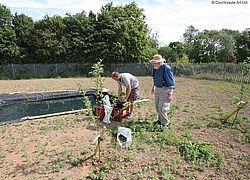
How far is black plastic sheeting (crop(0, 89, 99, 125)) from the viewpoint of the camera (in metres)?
5.90

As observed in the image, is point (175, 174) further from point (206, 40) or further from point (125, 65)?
point (206, 40)

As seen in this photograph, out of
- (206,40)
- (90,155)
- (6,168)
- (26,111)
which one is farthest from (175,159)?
(206,40)

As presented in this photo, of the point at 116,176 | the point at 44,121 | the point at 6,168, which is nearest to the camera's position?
the point at 116,176

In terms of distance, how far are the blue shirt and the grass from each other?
892mm

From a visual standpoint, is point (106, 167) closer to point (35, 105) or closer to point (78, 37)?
point (35, 105)

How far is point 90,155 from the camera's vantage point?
3619 millimetres

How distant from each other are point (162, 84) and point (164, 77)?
0.15 m

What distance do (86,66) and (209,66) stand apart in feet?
33.7

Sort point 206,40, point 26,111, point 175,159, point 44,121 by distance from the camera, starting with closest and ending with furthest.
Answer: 1. point 175,159
2. point 44,121
3. point 26,111
4. point 206,40

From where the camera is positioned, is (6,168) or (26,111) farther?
(26,111)

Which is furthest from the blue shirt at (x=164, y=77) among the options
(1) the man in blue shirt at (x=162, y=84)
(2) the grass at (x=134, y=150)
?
(2) the grass at (x=134, y=150)

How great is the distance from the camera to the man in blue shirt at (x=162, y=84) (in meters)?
4.62

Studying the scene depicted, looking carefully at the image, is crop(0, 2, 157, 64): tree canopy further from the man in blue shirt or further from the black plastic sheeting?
the man in blue shirt

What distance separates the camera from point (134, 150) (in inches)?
150
